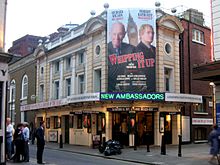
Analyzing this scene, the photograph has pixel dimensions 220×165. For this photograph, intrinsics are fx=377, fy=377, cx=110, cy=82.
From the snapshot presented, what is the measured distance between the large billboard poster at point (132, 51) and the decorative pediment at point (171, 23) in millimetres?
731

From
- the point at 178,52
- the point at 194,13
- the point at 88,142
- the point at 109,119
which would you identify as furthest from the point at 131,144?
the point at 194,13

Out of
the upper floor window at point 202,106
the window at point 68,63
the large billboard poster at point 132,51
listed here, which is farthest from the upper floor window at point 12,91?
the upper floor window at point 202,106

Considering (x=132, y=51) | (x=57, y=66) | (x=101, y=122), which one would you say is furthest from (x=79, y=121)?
(x=132, y=51)

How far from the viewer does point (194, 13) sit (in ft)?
111

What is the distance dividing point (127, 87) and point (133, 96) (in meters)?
1.54

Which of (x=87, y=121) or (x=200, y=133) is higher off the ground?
(x=87, y=121)

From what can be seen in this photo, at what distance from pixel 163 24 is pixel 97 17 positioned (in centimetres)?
495

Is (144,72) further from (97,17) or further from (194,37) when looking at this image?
(194,37)

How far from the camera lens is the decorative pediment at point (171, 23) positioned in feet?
90.3

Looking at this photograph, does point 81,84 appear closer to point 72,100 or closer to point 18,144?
point 72,100

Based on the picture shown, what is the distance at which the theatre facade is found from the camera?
2631 centimetres

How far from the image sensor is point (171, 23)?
2858cm

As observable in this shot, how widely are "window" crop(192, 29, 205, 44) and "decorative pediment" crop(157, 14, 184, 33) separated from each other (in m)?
2.95

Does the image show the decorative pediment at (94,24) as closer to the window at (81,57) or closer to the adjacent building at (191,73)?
the window at (81,57)
